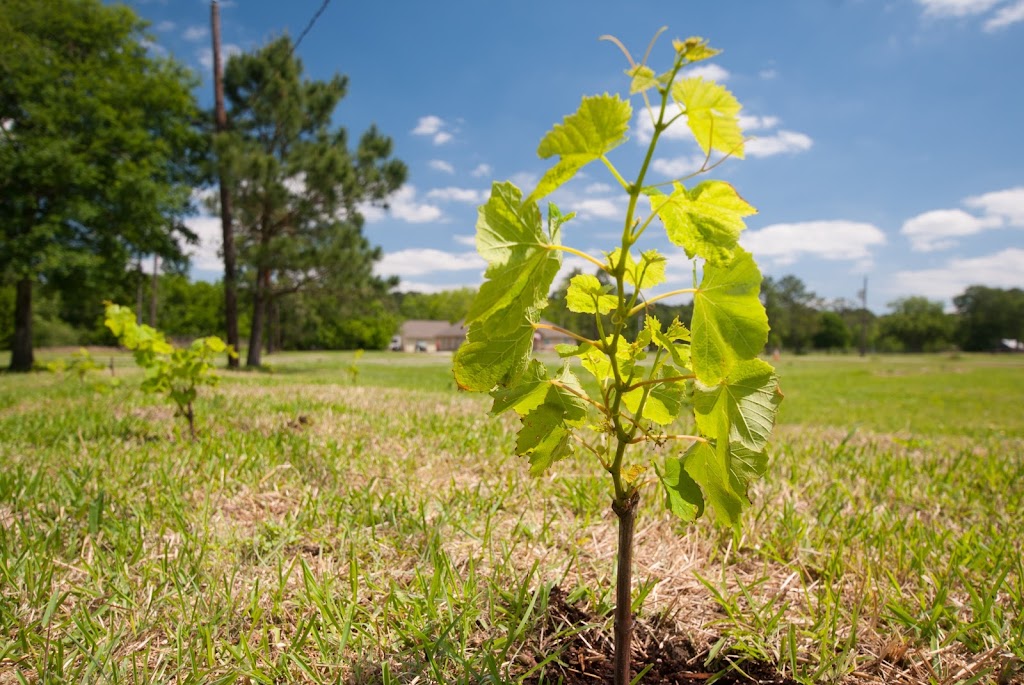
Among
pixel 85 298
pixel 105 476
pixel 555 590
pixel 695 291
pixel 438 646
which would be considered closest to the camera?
→ pixel 695 291

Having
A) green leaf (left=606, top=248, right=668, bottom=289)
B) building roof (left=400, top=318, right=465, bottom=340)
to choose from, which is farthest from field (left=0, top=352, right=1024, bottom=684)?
building roof (left=400, top=318, right=465, bottom=340)

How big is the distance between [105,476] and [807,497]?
9.88ft

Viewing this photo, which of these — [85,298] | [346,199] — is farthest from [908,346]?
[85,298]

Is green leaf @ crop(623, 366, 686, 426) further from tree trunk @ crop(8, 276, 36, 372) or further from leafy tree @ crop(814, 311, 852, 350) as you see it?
leafy tree @ crop(814, 311, 852, 350)

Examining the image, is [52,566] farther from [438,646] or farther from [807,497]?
[807,497]

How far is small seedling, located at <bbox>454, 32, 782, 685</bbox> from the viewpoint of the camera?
71 cm

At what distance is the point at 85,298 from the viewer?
1639 centimetres

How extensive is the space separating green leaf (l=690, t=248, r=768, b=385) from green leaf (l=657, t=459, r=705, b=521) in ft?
0.76

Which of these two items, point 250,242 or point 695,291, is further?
point 250,242

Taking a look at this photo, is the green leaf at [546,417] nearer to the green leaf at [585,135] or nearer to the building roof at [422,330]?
the green leaf at [585,135]

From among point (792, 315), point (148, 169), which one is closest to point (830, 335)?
point (792, 315)

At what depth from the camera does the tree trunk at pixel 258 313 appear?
57.1ft

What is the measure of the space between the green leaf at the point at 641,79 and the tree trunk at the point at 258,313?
59.9ft

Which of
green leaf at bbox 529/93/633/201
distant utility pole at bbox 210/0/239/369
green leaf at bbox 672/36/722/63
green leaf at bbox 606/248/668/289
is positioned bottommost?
green leaf at bbox 606/248/668/289
